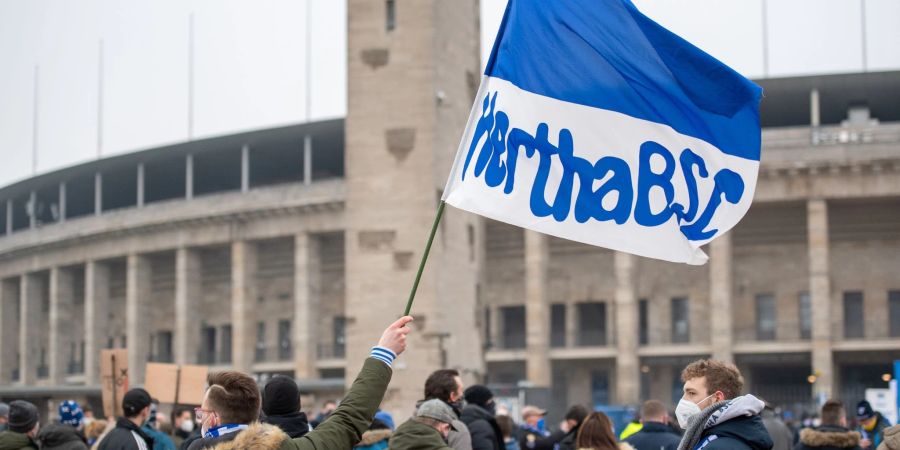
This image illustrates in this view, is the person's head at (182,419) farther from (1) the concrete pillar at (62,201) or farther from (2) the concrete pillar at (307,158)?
(1) the concrete pillar at (62,201)

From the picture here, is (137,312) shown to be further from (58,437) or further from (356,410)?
(356,410)

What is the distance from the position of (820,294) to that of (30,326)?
43093 mm

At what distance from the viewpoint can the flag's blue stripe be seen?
262 inches

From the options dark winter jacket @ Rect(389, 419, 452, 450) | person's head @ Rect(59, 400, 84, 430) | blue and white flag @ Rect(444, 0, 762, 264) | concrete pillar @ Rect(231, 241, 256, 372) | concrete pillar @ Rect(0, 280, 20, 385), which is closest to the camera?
dark winter jacket @ Rect(389, 419, 452, 450)

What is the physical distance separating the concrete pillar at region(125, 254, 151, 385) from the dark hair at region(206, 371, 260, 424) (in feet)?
200

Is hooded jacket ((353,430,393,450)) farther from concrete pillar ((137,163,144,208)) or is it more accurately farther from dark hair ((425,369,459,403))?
concrete pillar ((137,163,144,208))

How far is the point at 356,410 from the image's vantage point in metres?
4.43

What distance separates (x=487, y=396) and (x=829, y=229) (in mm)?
47014

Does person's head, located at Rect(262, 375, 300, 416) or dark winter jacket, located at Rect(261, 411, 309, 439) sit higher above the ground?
person's head, located at Rect(262, 375, 300, 416)

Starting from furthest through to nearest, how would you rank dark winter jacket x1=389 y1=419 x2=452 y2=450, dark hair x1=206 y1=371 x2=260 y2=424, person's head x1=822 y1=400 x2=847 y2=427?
person's head x1=822 y1=400 x2=847 y2=427, dark winter jacket x1=389 y1=419 x2=452 y2=450, dark hair x1=206 y1=371 x2=260 y2=424

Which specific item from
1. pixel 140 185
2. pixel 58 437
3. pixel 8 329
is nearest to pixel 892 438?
pixel 58 437

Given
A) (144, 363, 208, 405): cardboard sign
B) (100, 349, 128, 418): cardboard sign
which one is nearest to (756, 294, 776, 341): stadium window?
(144, 363, 208, 405): cardboard sign

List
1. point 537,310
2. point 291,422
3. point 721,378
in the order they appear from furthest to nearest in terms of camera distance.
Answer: point 537,310 < point 291,422 < point 721,378

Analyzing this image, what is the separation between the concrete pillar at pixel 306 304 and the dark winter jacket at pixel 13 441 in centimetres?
5032
